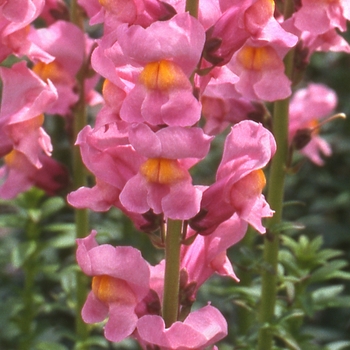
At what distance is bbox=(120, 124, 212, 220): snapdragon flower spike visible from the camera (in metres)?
1.19

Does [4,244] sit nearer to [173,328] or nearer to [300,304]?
Result: [300,304]

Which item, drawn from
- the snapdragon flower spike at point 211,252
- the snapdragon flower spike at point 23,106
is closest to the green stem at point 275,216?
the snapdragon flower spike at point 211,252

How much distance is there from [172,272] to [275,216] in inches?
20.0

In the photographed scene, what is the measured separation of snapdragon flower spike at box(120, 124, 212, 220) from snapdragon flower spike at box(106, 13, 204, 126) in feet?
0.07

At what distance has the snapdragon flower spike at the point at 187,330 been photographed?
121cm

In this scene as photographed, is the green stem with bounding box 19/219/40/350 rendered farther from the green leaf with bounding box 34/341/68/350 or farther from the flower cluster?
the flower cluster

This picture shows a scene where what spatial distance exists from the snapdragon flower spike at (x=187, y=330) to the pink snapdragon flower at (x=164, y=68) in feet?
0.94

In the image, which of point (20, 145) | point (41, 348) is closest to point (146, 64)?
point (20, 145)

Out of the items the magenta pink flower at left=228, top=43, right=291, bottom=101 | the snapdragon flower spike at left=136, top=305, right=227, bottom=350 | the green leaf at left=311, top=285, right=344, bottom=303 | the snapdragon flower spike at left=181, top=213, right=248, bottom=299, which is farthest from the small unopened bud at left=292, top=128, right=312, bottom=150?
the snapdragon flower spike at left=136, top=305, right=227, bottom=350

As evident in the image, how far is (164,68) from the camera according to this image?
3.98 feet

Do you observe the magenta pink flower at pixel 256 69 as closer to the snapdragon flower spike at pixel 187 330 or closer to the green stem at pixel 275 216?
the green stem at pixel 275 216

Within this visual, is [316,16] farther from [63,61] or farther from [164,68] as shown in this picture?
[63,61]

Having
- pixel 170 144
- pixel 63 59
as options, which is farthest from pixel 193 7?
pixel 63 59

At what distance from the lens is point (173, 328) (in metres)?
1.21
